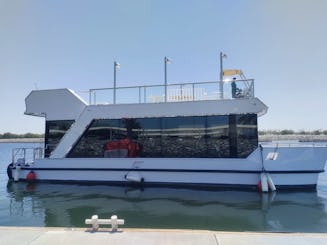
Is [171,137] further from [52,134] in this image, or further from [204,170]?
[52,134]

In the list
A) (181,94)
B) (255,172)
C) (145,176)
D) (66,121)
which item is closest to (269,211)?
(255,172)

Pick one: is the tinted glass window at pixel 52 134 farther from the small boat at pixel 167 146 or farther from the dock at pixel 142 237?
the dock at pixel 142 237

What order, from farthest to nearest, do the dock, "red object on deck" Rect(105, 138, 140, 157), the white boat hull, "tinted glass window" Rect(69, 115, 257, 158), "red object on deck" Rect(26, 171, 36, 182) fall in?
"red object on deck" Rect(26, 171, 36, 182) → "red object on deck" Rect(105, 138, 140, 157) → "tinted glass window" Rect(69, 115, 257, 158) → the white boat hull → the dock

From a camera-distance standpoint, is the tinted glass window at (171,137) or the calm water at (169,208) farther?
the tinted glass window at (171,137)

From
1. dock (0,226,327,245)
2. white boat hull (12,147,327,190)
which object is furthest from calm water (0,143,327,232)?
dock (0,226,327,245)

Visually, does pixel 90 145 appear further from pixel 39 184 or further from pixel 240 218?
pixel 240 218

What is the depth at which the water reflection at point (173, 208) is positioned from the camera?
22.7ft

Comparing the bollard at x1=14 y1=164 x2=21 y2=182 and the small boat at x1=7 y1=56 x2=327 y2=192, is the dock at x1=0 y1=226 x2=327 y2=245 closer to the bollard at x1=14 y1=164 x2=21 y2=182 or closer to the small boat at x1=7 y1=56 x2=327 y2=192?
the small boat at x1=7 y1=56 x2=327 y2=192

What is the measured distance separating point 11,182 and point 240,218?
33.4 feet

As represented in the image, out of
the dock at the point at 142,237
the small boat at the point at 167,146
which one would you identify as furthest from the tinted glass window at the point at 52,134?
the dock at the point at 142,237

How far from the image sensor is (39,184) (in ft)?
40.3

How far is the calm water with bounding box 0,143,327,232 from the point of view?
692 cm

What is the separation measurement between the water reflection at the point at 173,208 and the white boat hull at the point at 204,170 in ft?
1.43

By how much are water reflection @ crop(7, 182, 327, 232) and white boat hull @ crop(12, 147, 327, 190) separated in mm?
435
